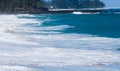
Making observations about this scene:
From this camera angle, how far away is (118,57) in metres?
15.8

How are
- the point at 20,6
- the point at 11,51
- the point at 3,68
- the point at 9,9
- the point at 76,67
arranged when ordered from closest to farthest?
the point at 3,68 → the point at 76,67 → the point at 11,51 → the point at 9,9 → the point at 20,6

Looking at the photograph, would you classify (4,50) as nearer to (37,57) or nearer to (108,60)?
(37,57)

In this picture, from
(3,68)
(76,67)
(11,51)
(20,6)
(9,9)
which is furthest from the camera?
(20,6)

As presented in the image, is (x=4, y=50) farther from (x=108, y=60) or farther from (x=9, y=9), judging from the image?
(x=9, y=9)

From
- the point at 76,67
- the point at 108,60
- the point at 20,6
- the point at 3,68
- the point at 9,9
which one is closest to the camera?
the point at 3,68

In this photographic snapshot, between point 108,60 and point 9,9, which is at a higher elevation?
point 108,60

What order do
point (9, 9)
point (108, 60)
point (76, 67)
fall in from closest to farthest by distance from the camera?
point (76, 67), point (108, 60), point (9, 9)

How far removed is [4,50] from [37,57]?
2412 millimetres

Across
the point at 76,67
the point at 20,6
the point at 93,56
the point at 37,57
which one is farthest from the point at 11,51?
the point at 20,6

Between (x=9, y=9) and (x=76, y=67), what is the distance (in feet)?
324

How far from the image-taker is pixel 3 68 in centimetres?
1245

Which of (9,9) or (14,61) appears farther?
(9,9)

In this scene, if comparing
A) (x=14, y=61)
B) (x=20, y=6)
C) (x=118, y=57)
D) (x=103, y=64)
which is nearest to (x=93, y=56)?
(x=118, y=57)

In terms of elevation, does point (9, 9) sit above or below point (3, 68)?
below
